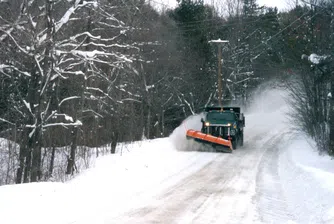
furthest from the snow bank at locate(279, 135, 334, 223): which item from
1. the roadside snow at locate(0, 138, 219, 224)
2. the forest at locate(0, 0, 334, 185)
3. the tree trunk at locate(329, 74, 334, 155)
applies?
the forest at locate(0, 0, 334, 185)

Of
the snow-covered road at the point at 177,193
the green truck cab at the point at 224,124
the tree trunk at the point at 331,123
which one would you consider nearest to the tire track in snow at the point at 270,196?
the snow-covered road at the point at 177,193

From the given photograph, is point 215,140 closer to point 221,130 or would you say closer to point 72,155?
point 221,130

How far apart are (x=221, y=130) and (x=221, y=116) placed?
1122 mm

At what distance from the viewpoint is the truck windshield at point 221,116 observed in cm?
2417

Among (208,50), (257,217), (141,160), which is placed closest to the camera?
(257,217)

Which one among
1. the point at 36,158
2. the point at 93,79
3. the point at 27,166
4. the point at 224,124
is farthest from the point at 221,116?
the point at 27,166

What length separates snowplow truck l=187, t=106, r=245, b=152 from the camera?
2155 centimetres

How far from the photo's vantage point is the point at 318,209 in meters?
8.79

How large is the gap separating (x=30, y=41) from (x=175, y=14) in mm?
35427

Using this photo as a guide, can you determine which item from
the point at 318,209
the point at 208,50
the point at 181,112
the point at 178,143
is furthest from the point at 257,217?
the point at 208,50

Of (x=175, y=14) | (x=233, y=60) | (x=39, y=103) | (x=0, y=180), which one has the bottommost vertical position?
(x=0, y=180)

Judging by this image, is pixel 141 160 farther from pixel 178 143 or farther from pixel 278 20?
pixel 278 20

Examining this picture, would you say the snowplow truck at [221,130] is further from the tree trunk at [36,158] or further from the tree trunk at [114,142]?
the tree trunk at [36,158]

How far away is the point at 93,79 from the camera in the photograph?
752 inches
